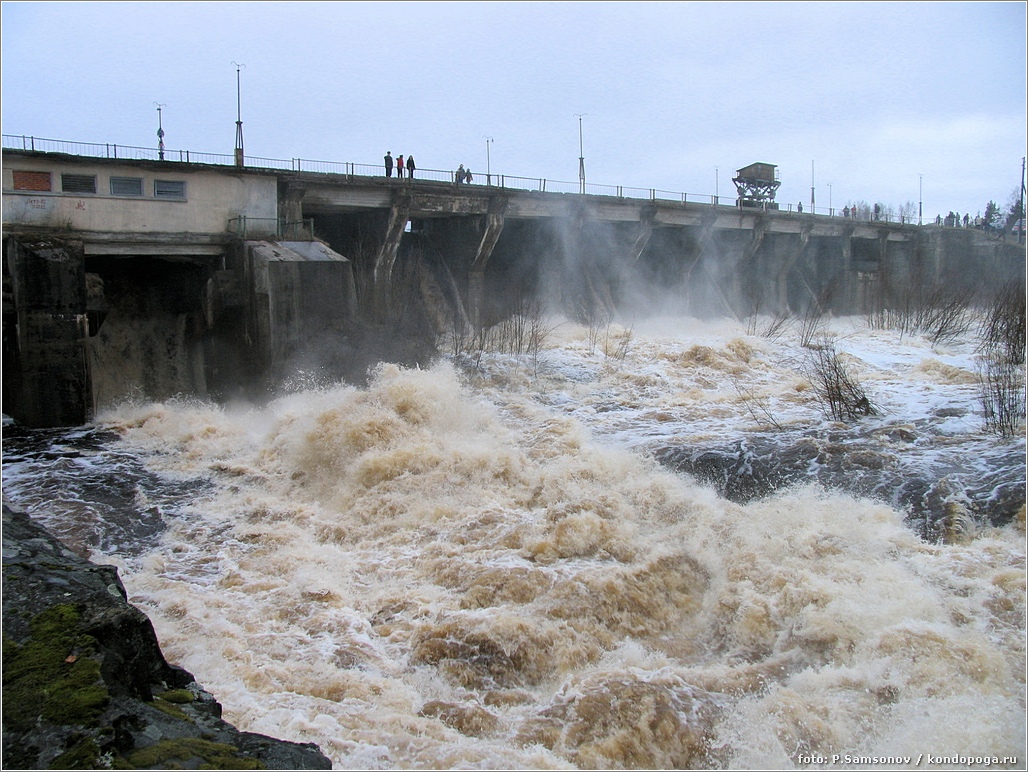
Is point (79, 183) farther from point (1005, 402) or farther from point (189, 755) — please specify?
point (1005, 402)

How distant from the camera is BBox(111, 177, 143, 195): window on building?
55.1ft

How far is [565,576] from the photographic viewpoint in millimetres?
8031

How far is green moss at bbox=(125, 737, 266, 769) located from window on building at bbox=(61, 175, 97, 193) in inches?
607

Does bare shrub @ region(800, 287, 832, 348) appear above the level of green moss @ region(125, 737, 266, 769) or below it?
above

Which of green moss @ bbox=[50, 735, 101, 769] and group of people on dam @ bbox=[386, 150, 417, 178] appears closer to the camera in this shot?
green moss @ bbox=[50, 735, 101, 769]

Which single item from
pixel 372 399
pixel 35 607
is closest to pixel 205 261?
pixel 372 399

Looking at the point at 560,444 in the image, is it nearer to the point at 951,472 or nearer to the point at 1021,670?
the point at 951,472

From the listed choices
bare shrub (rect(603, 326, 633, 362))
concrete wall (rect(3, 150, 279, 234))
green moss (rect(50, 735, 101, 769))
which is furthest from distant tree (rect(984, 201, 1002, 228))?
green moss (rect(50, 735, 101, 769))

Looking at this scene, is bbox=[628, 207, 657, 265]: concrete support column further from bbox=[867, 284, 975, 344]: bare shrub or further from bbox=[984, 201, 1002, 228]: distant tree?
A: bbox=[984, 201, 1002, 228]: distant tree

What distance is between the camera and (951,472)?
9.38 metres

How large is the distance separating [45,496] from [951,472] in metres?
12.4

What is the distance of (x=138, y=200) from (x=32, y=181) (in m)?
2.03

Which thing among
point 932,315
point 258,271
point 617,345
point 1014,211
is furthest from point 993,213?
point 258,271

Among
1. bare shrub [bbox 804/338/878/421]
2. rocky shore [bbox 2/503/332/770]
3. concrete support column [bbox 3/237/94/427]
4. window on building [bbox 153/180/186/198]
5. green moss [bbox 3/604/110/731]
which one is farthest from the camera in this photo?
window on building [bbox 153/180/186/198]
